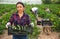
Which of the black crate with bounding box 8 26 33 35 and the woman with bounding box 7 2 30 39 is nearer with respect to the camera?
the woman with bounding box 7 2 30 39

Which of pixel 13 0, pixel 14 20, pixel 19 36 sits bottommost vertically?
pixel 13 0

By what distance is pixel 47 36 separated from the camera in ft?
24.6

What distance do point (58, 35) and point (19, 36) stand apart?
298 cm

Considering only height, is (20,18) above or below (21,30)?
above

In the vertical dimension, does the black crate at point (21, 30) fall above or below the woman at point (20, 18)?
below

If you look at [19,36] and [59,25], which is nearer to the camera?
[19,36]

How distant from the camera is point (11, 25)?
4.70 meters

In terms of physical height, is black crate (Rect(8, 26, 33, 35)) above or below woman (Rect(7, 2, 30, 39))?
below

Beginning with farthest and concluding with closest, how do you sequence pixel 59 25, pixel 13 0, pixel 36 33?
pixel 13 0 → pixel 59 25 → pixel 36 33

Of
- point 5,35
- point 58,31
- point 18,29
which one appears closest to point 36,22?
point 58,31

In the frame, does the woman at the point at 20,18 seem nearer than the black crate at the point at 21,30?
Yes

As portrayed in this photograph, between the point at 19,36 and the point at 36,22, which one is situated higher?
the point at 19,36

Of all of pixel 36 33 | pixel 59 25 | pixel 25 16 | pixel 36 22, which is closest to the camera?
pixel 25 16

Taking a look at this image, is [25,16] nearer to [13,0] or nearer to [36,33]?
[36,33]
